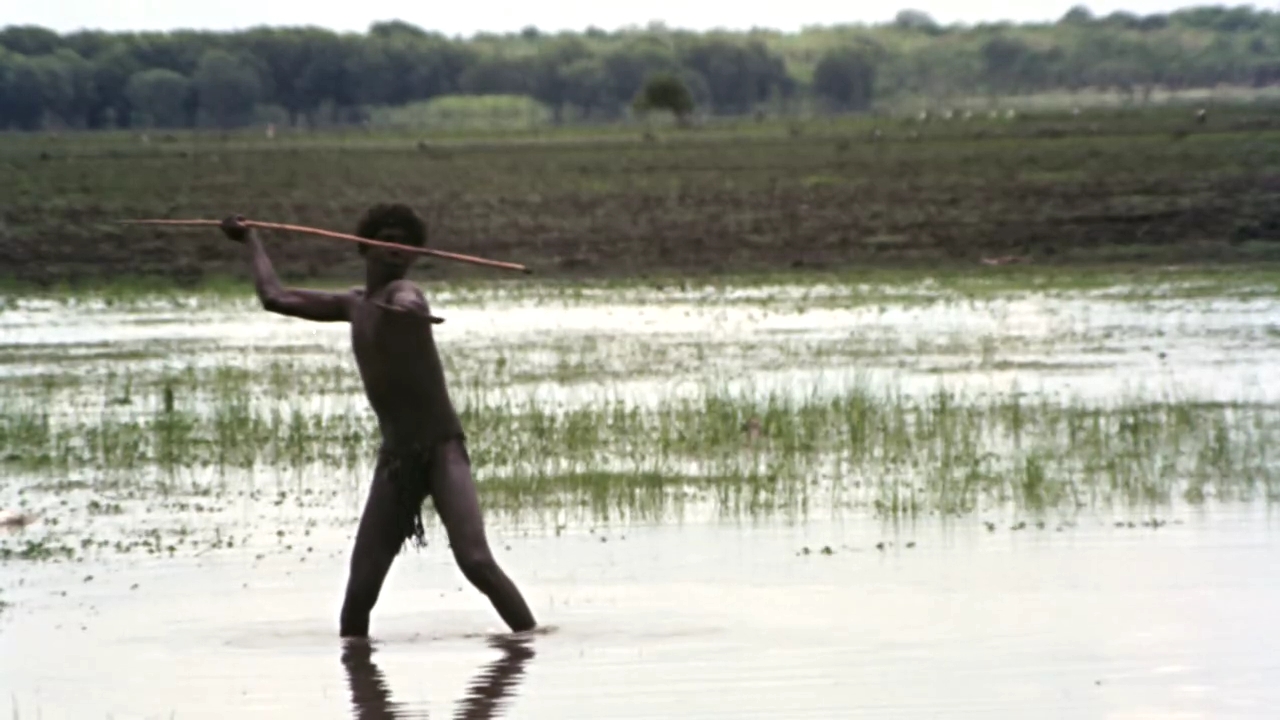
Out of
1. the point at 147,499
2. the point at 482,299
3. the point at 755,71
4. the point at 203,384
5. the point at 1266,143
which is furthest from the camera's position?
the point at 755,71

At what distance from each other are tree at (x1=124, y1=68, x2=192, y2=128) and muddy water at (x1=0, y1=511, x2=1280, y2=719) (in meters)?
110

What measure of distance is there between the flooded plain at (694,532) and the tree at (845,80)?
139 m

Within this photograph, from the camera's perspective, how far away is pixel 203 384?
1942 centimetres

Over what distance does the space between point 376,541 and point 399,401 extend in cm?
55

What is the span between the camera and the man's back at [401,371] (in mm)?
8969

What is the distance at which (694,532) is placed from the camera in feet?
39.9

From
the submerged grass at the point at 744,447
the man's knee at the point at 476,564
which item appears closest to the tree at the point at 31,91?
the submerged grass at the point at 744,447

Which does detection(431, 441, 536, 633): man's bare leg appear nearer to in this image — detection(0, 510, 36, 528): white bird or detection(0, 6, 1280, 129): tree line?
→ detection(0, 510, 36, 528): white bird

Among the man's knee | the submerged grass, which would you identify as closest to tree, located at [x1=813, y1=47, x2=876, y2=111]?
the submerged grass

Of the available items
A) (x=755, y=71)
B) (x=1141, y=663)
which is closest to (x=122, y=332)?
(x=1141, y=663)

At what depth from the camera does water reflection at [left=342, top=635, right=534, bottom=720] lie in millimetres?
8422

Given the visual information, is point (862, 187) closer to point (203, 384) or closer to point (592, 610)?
point (203, 384)

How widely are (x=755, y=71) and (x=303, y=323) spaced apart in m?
135

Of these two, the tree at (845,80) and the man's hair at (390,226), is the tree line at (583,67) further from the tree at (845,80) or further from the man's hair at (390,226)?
the man's hair at (390,226)
